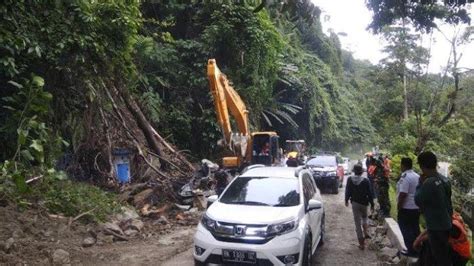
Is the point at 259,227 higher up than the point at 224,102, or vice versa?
the point at 224,102

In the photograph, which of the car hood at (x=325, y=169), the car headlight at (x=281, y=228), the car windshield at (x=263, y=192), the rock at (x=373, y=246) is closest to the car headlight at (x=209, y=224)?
the car windshield at (x=263, y=192)

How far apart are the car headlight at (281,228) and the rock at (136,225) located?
15.0 ft

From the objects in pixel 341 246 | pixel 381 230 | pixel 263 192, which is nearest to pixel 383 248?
pixel 341 246

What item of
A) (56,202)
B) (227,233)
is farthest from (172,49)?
(227,233)

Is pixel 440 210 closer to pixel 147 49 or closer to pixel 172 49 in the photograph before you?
pixel 147 49

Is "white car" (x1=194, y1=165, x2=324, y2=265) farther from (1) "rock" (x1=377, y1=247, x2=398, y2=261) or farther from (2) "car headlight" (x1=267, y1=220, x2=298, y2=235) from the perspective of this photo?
(1) "rock" (x1=377, y1=247, x2=398, y2=261)

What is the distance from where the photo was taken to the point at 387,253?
830cm

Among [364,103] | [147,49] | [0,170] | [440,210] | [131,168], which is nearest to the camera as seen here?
[440,210]

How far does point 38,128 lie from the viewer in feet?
26.6

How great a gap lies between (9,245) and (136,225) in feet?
10.1

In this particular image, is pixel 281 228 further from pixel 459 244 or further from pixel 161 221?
pixel 161 221

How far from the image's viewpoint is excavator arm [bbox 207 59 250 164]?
562 inches

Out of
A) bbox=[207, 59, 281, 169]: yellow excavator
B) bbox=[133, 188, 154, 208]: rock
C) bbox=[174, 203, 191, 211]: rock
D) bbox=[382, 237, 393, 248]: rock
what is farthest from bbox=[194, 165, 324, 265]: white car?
bbox=[207, 59, 281, 169]: yellow excavator

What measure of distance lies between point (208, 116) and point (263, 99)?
499 cm
